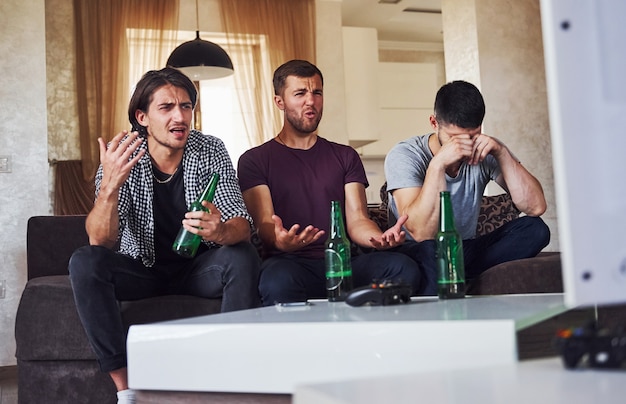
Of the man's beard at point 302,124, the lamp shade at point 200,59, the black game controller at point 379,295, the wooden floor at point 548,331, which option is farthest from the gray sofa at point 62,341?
the lamp shade at point 200,59

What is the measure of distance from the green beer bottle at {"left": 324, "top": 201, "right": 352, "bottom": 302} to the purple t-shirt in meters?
0.67

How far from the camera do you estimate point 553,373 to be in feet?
2.17

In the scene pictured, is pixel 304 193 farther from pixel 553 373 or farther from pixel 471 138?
pixel 553 373

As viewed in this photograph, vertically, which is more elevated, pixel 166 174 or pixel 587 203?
pixel 166 174

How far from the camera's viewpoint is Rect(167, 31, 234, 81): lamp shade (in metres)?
4.96

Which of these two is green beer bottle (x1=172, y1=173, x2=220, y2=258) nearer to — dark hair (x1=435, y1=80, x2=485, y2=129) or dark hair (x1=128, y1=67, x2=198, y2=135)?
dark hair (x1=128, y1=67, x2=198, y2=135)

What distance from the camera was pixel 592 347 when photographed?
25.9 inches

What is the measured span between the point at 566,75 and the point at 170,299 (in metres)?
1.98

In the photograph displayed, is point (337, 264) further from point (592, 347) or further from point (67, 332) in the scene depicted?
point (592, 347)

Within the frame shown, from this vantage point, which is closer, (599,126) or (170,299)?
(599,126)

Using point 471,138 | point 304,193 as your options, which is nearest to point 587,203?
point 471,138

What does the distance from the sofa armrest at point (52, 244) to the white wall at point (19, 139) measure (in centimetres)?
136

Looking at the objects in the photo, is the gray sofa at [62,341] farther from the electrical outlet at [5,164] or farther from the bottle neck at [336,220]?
the electrical outlet at [5,164]

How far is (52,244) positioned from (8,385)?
2.68 feet
